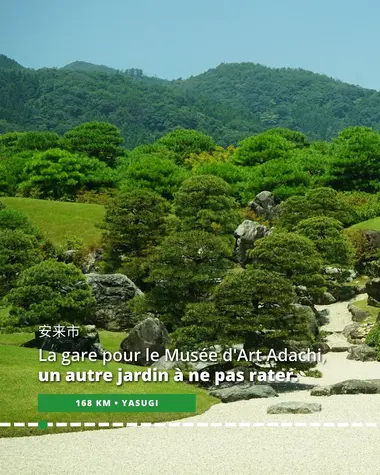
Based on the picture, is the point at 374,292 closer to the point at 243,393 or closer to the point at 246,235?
the point at 246,235

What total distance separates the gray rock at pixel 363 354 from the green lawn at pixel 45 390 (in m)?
9.11

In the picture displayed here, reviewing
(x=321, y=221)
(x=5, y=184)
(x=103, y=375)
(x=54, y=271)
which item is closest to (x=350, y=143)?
(x=321, y=221)

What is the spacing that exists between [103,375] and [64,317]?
21.7 ft

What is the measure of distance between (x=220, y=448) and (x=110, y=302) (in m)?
19.5

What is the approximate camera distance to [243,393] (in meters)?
23.5

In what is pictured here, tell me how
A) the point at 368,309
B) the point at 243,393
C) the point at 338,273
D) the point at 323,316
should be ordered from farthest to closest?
the point at 338,273 → the point at 323,316 → the point at 368,309 → the point at 243,393

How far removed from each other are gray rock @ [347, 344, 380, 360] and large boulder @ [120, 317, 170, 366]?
798 cm

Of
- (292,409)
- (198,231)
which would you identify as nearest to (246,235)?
(198,231)

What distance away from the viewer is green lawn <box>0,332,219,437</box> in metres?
19.5

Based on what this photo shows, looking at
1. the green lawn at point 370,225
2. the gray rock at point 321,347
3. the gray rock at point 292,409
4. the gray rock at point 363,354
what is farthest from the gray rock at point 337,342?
the green lawn at point 370,225

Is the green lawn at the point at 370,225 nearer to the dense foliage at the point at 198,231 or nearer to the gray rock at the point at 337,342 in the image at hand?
the dense foliage at the point at 198,231

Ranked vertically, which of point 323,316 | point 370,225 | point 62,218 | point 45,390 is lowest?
point 45,390

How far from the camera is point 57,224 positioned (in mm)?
55062

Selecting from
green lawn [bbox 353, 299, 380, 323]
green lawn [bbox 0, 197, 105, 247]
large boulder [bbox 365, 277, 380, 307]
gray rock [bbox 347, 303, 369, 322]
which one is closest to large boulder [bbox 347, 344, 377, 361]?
green lawn [bbox 353, 299, 380, 323]
